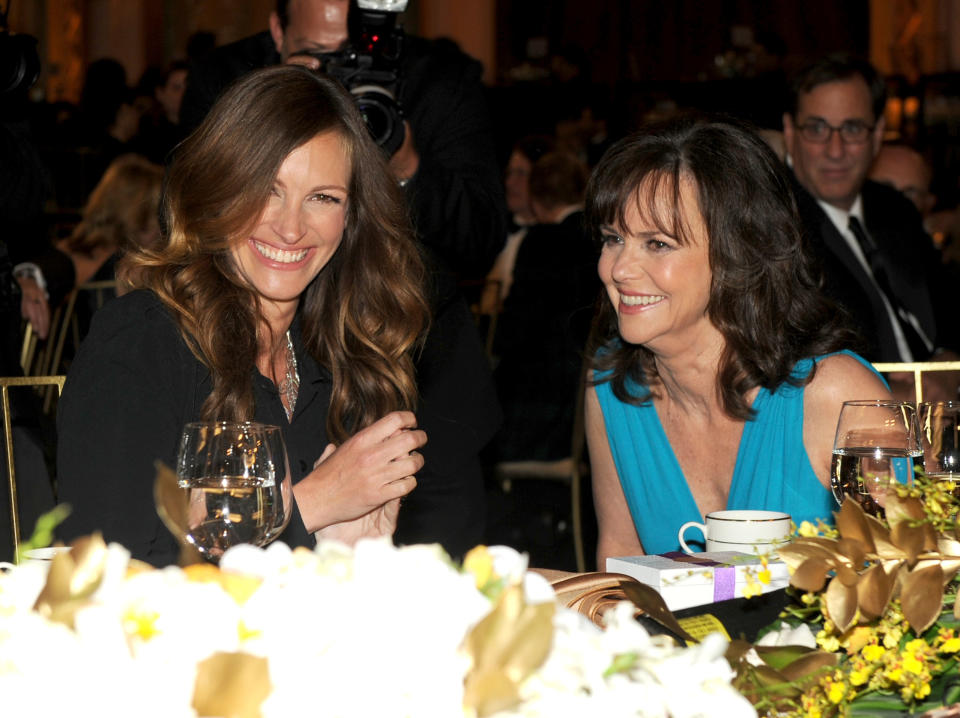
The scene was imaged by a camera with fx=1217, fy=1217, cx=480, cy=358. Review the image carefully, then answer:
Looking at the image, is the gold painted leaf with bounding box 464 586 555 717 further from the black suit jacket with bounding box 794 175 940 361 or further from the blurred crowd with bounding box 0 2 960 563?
the black suit jacket with bounding box 794 175 940 361

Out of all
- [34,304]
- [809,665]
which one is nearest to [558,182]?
[34,304]

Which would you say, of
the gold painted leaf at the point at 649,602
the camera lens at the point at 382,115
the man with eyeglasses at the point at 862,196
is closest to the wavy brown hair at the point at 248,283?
the camera lens at the point at 382,115

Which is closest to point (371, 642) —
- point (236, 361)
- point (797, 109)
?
point (236, 361)

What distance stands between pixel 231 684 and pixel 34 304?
3.53 meters

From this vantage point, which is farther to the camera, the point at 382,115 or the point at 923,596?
the point at 382,115

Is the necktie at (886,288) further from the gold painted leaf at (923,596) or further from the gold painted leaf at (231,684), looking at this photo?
the gold painted leaf at (231,684)

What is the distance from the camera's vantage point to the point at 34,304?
3.82 m

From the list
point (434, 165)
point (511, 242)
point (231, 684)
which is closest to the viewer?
point (231, 684)

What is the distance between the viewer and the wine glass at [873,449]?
132 cm

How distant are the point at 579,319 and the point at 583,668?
2605mm

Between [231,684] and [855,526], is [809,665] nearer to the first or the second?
[855,526]

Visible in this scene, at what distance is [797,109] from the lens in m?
3.78

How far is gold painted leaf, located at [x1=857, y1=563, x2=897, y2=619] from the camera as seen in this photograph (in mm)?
914

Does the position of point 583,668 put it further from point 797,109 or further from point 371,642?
point 797,109
